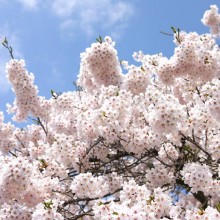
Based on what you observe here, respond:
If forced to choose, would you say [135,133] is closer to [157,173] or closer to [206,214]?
[157,173]

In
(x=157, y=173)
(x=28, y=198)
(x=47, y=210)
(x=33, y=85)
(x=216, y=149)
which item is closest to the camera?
(x=47, y=210)

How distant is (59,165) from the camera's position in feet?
30.1

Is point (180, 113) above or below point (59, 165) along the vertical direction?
below

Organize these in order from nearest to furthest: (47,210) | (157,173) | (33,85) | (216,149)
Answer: (47,210)
(216,149)
(157,173)
(33,85)

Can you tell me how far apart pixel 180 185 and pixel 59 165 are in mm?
2664

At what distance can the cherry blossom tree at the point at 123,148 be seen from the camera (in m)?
7.16

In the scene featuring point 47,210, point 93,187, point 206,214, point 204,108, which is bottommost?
point 206,214

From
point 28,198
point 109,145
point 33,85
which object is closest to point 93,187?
point 28,198

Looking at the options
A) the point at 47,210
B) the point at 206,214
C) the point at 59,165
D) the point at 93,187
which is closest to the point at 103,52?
the point at 59,165

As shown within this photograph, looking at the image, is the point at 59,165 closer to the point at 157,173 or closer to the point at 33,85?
the point at 157,173

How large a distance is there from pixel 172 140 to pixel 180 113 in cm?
130

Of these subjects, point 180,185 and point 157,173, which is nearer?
point 157,173

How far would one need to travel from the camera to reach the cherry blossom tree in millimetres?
7160

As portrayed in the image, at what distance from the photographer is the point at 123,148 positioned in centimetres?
912
